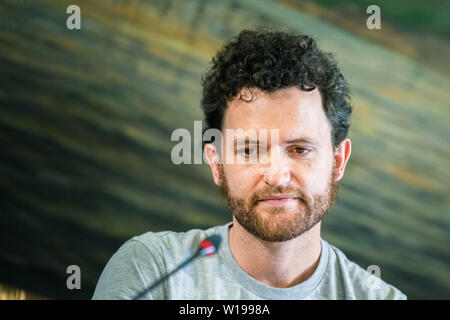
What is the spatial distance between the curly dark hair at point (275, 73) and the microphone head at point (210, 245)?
0.31 m

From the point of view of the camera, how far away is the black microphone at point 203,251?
116 cm

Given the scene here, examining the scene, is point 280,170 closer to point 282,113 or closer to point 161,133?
point 282,113

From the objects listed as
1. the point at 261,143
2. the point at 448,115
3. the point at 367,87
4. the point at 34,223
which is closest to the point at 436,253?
the point at 448,115

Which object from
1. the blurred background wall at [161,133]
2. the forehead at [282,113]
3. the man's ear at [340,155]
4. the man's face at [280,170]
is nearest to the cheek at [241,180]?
the man's face at [280,170]

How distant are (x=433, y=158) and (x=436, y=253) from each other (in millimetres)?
316

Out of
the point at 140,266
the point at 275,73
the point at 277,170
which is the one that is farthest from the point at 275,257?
the point at 275,73

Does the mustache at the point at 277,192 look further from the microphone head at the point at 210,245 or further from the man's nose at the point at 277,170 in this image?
the microphone head at the point at 210,245

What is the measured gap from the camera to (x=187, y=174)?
1.58 meters

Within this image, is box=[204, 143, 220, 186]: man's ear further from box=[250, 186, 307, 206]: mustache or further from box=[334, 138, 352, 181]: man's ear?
box=[334, 138, 352, 181]: man's ear

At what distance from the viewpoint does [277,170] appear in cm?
115

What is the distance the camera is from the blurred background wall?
156 cm

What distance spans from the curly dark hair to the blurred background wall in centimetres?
27

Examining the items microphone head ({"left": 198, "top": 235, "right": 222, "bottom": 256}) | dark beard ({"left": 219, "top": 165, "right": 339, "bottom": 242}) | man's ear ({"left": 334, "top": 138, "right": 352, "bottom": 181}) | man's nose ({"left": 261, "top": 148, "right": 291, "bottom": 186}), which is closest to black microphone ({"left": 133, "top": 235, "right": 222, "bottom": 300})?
microphone head ({"left": 198, "top": 235, "right": 222, "bottom": 256})
